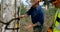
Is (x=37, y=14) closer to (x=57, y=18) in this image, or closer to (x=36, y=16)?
(x=36, y=16)

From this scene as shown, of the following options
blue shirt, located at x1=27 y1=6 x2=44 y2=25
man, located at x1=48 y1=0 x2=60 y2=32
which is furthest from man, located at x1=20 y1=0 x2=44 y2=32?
man, located at x1=48 y1=0 x2=60 y2=32

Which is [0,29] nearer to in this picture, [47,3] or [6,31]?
[6,31]

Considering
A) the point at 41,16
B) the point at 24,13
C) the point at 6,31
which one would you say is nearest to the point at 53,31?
the point at 41,16

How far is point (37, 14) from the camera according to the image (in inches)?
55.3

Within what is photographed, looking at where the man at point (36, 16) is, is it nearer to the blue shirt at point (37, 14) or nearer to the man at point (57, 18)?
the blue shirt at point (37, 14)

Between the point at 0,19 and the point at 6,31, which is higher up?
the point at 0,19

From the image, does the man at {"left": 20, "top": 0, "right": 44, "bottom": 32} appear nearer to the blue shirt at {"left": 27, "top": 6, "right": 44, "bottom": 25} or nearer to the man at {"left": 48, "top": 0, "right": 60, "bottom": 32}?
the blue shirt at {"left": 27, "top": 6, "right": 44, "bottom": 25}

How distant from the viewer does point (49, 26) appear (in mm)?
1382

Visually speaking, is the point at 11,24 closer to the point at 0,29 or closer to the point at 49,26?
the point at 0,29

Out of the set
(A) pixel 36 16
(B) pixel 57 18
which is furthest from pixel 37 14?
(B) pixel 57 18

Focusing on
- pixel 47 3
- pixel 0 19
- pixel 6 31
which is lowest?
pixel 6 31

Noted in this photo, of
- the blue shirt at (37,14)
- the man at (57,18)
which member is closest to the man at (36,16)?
the blue shirt at (37,14)

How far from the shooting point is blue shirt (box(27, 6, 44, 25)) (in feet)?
4.58

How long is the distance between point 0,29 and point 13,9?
194 millimetres
